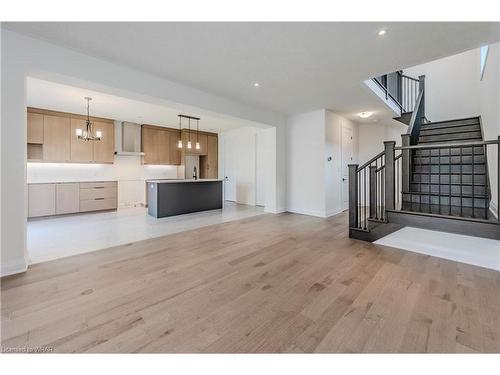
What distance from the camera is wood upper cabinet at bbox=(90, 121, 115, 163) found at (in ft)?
20.6

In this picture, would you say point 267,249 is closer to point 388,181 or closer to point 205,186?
point 388,181

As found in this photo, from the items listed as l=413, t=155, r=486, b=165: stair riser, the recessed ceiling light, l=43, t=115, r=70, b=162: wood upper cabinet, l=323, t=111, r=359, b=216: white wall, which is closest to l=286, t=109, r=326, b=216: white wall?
l=323, t=111, r=359, b=216: white wall

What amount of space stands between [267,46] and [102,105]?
445 cm

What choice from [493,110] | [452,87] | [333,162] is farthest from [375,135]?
[493,110]

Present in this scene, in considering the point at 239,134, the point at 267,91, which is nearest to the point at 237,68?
the point at 267,91

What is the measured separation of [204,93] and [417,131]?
184 inches

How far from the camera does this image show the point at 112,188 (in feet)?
21.3

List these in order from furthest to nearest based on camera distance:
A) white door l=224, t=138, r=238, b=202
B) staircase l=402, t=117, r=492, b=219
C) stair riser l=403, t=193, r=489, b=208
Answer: white door l=224, t=138, r=238, b=202, stair riser l=403, t=193, r=489, b=208, staircase l=402, t=117, r=492, b=219

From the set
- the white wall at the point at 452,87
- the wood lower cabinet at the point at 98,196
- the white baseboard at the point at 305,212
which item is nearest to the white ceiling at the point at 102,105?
the wood lower cabinet at the point at 98,196

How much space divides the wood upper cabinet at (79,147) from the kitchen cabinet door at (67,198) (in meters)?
0.74

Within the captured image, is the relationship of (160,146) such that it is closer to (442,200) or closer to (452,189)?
(442,200)

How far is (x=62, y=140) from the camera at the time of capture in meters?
5.75

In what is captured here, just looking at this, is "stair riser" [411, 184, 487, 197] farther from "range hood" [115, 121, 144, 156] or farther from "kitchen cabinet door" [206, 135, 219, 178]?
"range hood" [115, 121, 144, 156]

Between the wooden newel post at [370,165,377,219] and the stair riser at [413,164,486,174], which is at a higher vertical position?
the stair riser at [413,164,486,174]
